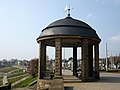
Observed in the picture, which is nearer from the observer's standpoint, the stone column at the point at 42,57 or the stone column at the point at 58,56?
the stone column at the point at 58,56

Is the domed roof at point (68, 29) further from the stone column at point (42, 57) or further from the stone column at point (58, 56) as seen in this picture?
the stone column at point (42, 57)

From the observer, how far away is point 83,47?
898 inches

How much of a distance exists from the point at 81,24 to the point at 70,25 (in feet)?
4.20

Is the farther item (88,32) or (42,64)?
(42,64)

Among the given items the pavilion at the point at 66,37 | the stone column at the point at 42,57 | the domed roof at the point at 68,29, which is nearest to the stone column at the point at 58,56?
the pavilion at the point at 66,37

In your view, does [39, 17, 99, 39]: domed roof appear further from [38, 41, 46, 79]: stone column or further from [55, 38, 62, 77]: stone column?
[38, 41, 46, 79]: stone column

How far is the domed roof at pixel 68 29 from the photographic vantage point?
22359 mm

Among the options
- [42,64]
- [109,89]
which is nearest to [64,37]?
[42,64]

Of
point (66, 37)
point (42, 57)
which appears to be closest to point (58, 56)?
point (66, 37)

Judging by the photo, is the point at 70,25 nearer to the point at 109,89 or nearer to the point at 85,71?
the point at 85,71

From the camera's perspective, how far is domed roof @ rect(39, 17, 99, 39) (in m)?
22.4

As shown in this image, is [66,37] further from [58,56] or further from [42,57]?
[42,57]

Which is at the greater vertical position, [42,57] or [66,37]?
[66,37]

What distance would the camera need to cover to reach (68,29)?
22688 mm
